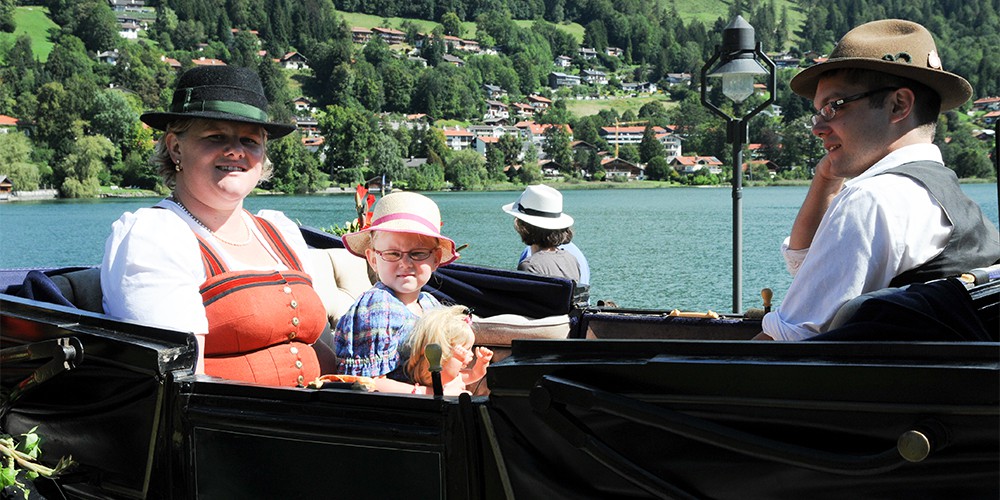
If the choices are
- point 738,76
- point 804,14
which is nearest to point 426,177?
point 738,76

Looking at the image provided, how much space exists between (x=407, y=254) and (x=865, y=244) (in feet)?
4.21

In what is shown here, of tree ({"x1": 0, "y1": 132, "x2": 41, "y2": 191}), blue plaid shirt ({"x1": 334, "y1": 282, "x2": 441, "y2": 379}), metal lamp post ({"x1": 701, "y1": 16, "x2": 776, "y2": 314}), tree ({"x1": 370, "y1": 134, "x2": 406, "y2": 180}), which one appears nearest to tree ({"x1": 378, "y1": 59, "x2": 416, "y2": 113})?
tree ({"x1": 370, "y1": 134, "x2": 406, "y2": 180})

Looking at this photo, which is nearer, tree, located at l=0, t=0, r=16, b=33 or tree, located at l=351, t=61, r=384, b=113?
tree, located at l=351, t=61, r=384, b=113

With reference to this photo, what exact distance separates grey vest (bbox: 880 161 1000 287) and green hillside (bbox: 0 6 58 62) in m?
81.6

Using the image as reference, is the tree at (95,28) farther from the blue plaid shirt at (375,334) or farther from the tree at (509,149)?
the blue plaid shirt at (375,334)

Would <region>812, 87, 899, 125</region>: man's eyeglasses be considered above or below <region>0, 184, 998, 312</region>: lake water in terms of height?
above

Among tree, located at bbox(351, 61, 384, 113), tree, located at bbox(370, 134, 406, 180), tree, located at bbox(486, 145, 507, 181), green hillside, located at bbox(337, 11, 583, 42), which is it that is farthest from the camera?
green hillside, located at bbox(337, 11, 583, 42)

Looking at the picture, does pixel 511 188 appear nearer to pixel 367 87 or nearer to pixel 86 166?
pixel 367 87

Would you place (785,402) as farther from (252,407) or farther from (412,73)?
(412,73)

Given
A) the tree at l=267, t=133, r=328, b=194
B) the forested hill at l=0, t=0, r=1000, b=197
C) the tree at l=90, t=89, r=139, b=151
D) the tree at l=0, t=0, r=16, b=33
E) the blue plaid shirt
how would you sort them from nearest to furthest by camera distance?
the blue plaid shirt, the tree at l=267, t=133, r=328, b=194, the forested hill at l=0, t=0, r=1000, b=197, the tree at l=90, t=89, r=139, b=151, the tree at l=0, t=0, r=16, b=33

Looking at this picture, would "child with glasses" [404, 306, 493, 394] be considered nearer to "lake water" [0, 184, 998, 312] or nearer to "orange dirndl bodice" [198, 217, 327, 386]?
"orange dirndl bodice" [198, 217, 327, 386]

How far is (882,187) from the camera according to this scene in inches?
83.7

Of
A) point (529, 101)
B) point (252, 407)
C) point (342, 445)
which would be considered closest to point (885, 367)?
point (342, 445)

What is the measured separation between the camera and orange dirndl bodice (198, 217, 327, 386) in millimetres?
2588
